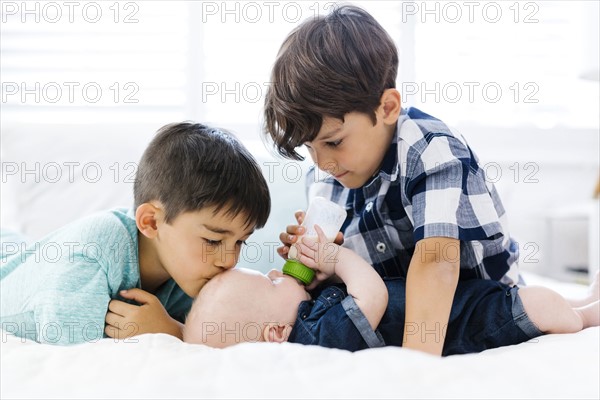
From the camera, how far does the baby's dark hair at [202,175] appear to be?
1.02m

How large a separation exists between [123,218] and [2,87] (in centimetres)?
164

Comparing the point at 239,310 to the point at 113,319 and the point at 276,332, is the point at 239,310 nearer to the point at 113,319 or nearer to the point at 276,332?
the point at 276,332

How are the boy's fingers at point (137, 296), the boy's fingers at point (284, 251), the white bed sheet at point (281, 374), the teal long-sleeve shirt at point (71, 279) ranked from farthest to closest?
the boy's fingers at point (284, 251)
the boy's fingers at point (137, 296)
the teal long-sleeve shirt at point (71, 279)
the white bed sheet at point (281, 374)

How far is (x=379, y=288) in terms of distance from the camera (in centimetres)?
98

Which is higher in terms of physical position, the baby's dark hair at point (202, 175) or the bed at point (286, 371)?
the baby's dark hair at point (202, 175)

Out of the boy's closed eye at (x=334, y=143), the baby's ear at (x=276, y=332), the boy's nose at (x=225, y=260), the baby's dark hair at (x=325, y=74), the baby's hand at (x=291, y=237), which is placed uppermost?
the baby's dark hair at (x=325, y=74)

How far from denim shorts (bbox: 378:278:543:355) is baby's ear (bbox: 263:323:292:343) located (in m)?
0.15

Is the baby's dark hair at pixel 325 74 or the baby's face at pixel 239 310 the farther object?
the baby's dark hair at pixel 325 74

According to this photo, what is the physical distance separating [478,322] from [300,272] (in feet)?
0.98

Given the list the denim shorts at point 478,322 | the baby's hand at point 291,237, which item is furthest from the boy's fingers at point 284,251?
the denim shorts at point 478,322

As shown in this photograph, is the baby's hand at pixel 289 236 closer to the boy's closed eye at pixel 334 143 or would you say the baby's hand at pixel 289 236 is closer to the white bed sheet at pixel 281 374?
the boy's closed eye at pixel 334 143

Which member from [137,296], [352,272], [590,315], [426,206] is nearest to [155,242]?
[137,296]

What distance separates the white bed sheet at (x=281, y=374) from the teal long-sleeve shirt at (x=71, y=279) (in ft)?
0.50

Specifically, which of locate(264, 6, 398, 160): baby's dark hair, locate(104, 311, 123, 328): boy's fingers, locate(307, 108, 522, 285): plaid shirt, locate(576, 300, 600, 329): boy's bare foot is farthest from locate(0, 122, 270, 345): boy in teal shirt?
locate(576, 300, 600, 329): boy's bare foot
